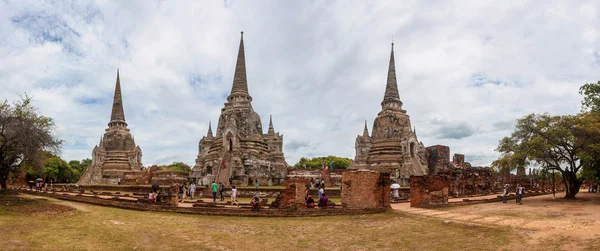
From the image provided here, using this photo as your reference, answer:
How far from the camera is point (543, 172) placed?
2292cm

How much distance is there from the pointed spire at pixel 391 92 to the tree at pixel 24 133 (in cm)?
3269

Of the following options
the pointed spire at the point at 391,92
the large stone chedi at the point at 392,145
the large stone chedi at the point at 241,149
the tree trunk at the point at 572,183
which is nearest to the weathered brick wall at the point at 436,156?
the large stone chedi at the point at 392,145

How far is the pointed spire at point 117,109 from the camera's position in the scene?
169ft

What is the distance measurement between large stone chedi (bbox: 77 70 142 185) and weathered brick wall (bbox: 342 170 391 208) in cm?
3853

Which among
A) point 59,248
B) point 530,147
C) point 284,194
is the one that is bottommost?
point 59,248

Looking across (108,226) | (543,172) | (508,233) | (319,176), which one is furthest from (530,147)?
(108,226)

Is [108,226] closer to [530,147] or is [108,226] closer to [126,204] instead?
[126,204]

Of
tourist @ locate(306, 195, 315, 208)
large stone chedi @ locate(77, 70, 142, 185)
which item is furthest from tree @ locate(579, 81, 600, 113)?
large stone chedi @ locate(77, 70, 142, 185)

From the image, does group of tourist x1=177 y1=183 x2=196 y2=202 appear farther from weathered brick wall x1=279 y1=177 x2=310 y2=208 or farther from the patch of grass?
weathered brick wall x1=279 y1=177 x2=310 y2=208

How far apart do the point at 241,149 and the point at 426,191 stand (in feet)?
70.1

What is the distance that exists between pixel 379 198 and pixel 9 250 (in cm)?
1216

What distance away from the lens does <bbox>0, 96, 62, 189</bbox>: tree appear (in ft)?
60.3

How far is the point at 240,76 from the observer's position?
41.0 m

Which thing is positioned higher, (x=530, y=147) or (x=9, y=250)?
(x=530, y=147)
